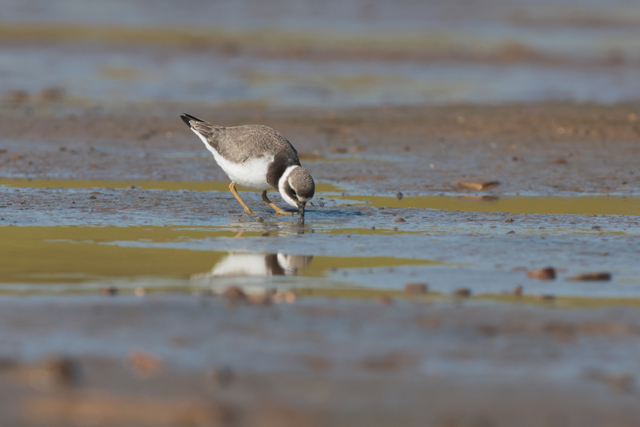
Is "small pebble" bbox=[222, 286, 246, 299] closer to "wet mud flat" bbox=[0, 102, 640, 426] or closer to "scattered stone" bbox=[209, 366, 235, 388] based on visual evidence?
"wet mud flat" bbox=[0, 102, 640, 426]

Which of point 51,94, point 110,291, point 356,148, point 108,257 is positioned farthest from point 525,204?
point 51,94

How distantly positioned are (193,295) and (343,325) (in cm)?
117

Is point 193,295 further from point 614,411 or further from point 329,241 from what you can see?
point 614,411

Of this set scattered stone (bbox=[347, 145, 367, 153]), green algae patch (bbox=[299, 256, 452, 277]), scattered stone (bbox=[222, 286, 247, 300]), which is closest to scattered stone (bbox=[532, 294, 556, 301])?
green algae patch (bbox=[299, 256, 452, 277])

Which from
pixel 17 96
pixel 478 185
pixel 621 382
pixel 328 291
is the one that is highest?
pixel 17 96

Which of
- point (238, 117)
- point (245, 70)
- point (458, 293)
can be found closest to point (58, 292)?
point (458, 293)

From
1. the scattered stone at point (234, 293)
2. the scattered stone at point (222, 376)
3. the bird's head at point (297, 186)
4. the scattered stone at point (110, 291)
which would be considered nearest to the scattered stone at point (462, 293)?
the scattered stone at point (234, 293)

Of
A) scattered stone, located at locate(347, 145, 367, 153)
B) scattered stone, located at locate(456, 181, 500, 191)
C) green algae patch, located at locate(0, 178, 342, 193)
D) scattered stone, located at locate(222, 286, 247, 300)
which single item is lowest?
scattered stone, located at locate(222, 286, 247, 300)

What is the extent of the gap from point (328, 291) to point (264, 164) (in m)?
3.15

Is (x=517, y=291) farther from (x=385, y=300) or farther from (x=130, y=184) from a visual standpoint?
(x=130, y=184)

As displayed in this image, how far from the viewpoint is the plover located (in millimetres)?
9227

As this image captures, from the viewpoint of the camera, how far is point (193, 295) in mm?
6379

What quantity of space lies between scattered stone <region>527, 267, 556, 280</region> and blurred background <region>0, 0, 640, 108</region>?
40.0 feet

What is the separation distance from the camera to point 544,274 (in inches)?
277
